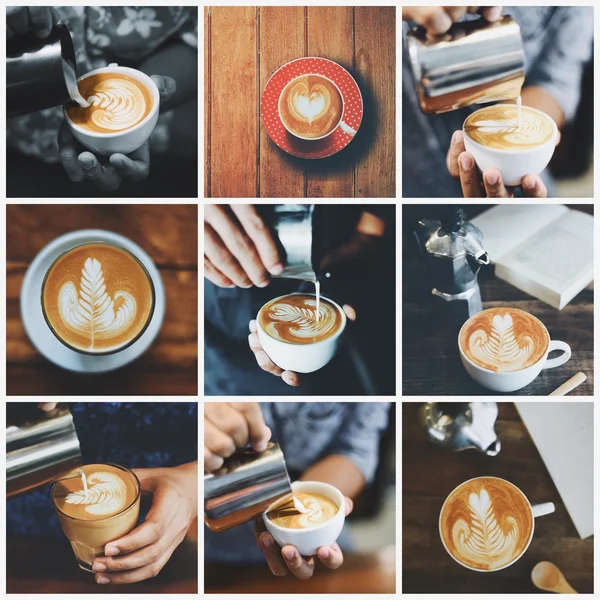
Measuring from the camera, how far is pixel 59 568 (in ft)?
5.33

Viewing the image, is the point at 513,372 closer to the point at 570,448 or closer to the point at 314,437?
the point at 570,448

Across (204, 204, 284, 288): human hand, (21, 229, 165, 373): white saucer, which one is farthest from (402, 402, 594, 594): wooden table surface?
(21, 229, 165, 373): white saucer

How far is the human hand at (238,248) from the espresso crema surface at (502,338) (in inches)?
15.5

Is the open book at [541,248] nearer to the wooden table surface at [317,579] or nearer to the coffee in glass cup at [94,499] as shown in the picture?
the wooden table surface at [317,579]

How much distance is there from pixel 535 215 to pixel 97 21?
921 mm

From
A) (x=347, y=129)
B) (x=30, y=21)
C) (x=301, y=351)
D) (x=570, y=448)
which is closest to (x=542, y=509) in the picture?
(x=570, y=448)

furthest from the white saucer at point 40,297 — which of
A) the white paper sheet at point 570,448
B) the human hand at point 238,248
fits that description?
the white paper sheet at point 570,448

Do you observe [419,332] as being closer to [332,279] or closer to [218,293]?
[332,279]

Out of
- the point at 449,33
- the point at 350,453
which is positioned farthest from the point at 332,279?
the point at 449,33

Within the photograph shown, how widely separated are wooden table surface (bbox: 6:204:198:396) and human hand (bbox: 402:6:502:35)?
1.83ft

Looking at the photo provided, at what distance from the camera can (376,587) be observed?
163cm

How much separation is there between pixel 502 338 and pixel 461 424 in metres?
0.18

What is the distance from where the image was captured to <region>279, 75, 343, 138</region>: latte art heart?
1599 mm

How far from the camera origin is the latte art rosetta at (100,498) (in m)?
1.61
